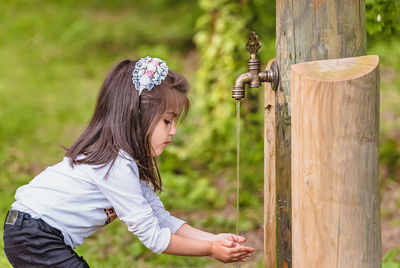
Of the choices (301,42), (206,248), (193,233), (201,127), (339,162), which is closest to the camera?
(339,162)

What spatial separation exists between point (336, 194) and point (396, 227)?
337 cm

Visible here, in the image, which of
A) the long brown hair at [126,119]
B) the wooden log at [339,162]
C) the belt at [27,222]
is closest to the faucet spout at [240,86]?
the long brown hair at [126,119]

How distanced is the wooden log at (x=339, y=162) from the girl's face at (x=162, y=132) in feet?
2.33

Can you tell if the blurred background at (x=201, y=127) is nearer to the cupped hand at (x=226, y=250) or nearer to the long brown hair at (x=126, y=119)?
the long brown hair at (x=126, y=119)

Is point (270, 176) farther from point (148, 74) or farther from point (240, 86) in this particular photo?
point (148, 74)

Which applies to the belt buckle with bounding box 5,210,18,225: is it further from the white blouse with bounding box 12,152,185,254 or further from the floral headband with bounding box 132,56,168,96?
the floral headband with bounding box 132,56,168,96

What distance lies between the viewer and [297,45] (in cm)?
224

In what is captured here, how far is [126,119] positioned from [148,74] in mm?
228

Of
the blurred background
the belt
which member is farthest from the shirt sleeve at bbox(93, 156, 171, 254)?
the blurred background

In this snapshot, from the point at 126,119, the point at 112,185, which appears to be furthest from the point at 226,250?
the point at 126,119

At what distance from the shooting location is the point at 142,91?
237 cm

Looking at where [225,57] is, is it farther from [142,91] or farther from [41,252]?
[41,252]

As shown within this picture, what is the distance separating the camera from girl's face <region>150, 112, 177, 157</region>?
7.79ft

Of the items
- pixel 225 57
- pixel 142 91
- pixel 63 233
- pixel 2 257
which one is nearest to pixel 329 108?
pixel 142 91
